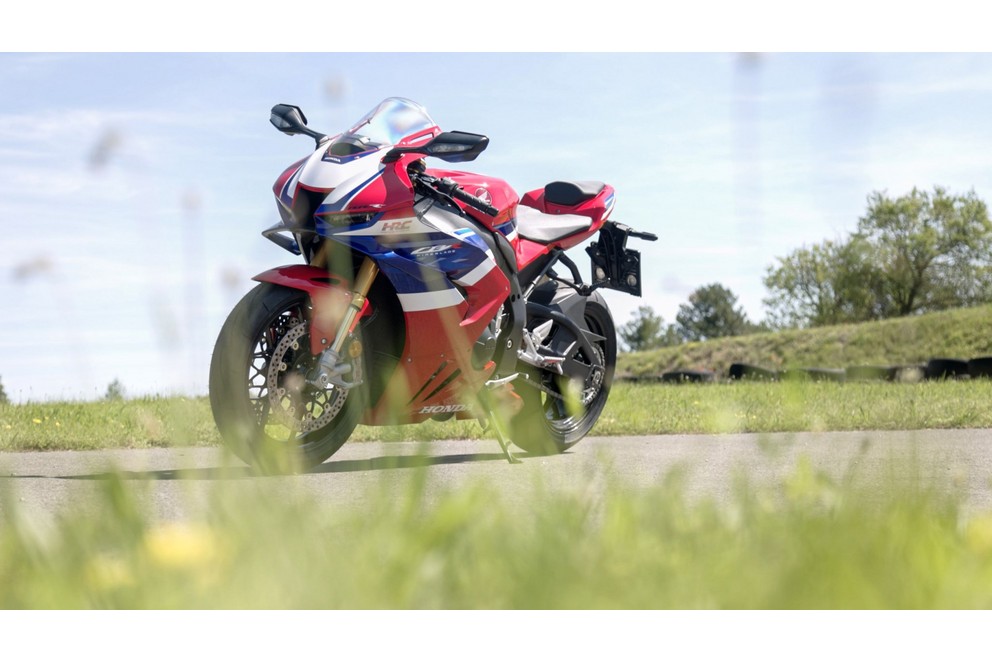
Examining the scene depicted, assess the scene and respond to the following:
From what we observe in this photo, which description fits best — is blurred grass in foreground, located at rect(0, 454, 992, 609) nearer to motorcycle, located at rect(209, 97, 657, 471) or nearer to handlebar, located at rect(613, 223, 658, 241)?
motorcycle, located at rect(209, 97, 657, 471)

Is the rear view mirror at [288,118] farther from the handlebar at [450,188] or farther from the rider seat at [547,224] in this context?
the rider seat at [547,224]

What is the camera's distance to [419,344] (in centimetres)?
522

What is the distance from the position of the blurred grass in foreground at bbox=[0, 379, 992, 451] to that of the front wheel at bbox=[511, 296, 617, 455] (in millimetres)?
397

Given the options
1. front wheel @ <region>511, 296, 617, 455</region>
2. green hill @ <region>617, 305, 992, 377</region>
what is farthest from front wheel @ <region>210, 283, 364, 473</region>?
green hill @ <region>617, 305, 992, 377</region>

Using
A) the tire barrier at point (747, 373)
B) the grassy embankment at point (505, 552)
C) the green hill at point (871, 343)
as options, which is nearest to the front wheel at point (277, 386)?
the grassy embankment at point (505, 552)

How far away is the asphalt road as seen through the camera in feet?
9.18

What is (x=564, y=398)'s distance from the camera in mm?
5934

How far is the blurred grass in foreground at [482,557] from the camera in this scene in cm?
198

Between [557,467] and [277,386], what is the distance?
1.53 meters

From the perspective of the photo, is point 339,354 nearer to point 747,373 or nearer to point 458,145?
point 458,145

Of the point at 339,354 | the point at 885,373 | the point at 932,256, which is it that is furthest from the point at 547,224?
the point at 932,256

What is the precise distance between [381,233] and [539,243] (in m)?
1.62

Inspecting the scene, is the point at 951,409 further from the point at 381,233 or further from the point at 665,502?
the point at 665,502

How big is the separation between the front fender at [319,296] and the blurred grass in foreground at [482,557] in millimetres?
2283
